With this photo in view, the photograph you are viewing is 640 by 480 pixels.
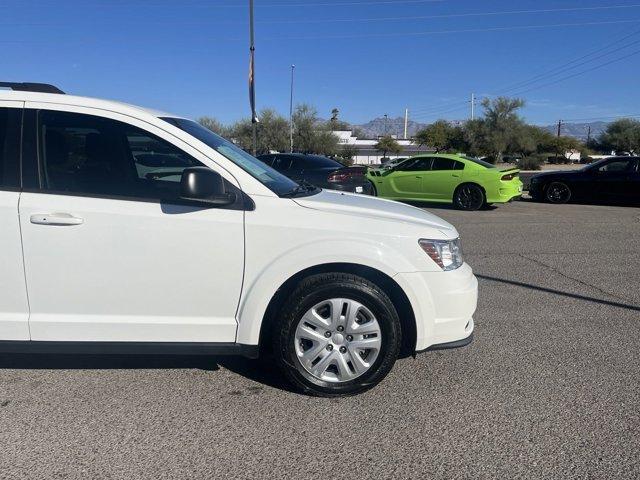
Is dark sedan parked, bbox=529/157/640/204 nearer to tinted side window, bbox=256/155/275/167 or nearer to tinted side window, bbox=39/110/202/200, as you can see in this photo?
tinted side window, bbox=256/155/275/167

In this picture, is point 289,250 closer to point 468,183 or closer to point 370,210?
point 370,210

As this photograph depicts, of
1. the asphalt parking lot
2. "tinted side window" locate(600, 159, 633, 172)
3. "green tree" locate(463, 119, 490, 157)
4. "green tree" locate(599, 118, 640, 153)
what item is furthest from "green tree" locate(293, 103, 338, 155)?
the asphalt parking lot

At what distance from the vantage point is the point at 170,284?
365 centimetres

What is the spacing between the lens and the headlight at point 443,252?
385 cm

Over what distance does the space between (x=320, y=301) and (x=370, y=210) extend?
74 cm

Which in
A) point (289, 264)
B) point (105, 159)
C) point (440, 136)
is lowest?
point (289, 264)

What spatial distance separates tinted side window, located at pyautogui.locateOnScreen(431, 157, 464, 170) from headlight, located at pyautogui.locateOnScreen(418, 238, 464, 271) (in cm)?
1168

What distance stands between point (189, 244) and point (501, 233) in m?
8.50

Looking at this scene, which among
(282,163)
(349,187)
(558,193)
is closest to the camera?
(349,187)

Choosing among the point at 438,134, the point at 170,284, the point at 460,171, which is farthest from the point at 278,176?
the point at 438,134

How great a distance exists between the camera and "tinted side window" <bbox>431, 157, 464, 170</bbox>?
599 inches

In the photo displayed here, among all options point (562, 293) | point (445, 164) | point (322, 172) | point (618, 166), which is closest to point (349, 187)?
point (322, 172)

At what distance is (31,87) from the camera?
12.9 feet

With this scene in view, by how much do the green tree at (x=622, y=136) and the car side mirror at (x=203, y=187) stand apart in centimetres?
6814
